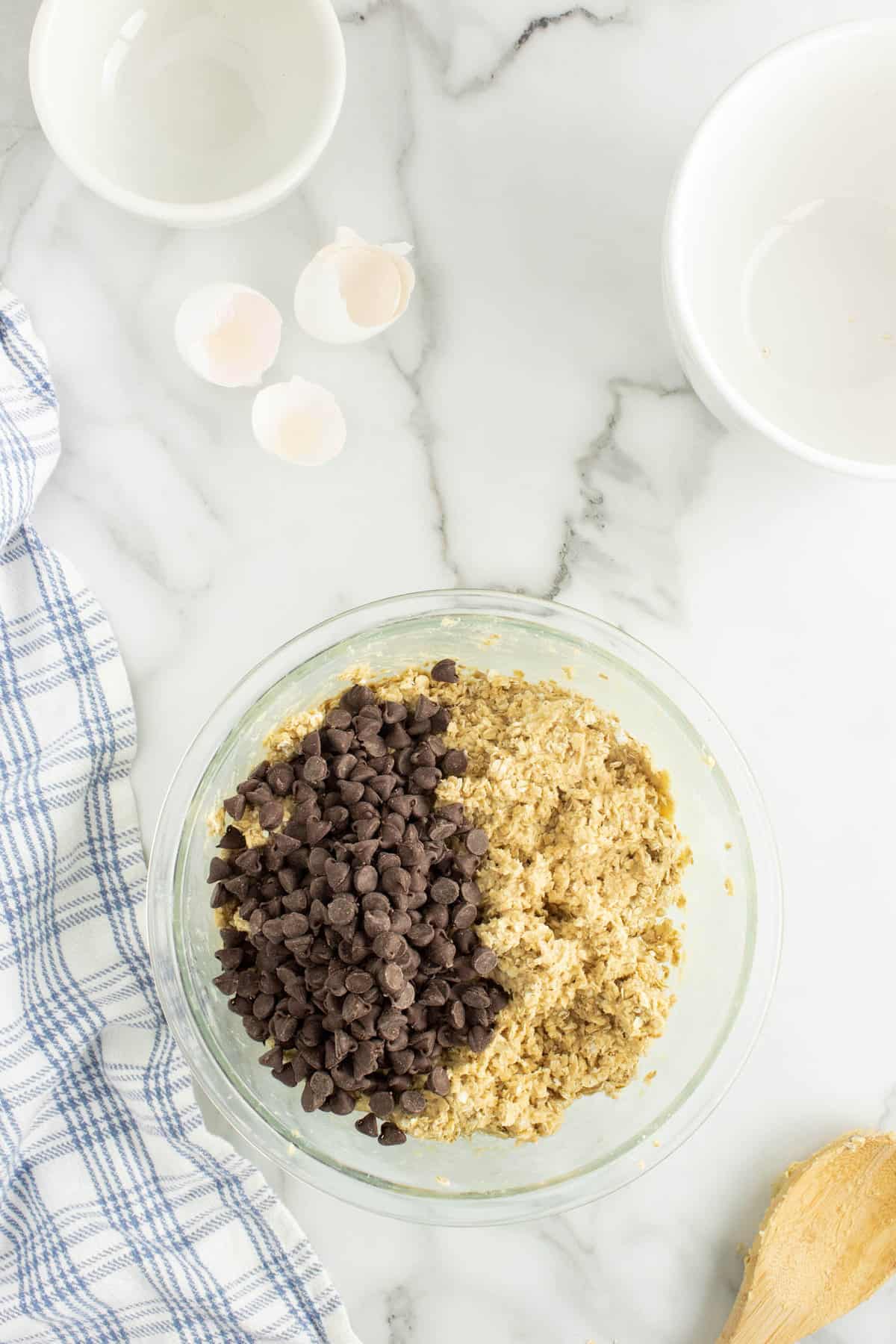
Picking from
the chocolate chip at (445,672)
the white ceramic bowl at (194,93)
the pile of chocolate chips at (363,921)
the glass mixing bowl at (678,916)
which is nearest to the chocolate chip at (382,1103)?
the pile of chocolate chips at (363,921)

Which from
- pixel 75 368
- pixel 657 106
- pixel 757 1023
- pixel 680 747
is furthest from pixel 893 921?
pixel 75 368

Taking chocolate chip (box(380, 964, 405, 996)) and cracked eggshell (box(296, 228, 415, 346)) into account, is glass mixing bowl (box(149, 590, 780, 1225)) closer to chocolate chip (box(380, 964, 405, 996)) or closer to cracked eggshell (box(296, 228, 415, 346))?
chocolate chip (box(380, 964, 405, 996))

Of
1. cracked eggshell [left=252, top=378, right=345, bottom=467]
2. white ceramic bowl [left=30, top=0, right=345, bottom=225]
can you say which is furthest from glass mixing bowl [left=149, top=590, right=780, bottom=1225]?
white ceramic bowl [left=30, top=0, right=345, bottom=225]

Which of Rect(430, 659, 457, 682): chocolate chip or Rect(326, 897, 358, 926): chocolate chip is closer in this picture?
Rect(326, 897, 358, 926): chocolate chip

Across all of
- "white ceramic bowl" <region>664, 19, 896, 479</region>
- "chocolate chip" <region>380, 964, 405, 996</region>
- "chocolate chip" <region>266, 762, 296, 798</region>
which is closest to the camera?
"chocolate chip" <region>380, 964, 405, 996</region>

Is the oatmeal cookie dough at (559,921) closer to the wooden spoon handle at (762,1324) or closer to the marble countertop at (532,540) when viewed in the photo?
the marble countertop at (532,540)

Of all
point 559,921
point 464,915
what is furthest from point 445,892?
point 559,921
